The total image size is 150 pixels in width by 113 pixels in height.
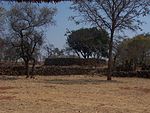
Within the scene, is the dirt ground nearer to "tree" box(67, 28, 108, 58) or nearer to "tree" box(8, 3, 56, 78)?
"tree" box(8, 3, 56, 78)

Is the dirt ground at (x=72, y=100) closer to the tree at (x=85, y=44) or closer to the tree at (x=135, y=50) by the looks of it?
the tree at (x=135, y=50)

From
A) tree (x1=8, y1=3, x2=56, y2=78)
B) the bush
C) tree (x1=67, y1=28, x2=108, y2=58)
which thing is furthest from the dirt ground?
tree (x1=67, y1=28, x2=108, y2=58)

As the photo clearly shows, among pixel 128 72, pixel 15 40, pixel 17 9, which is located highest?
pixel 17 9

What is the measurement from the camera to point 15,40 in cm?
3947

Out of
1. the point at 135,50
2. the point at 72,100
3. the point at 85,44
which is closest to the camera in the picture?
the point at 72,100

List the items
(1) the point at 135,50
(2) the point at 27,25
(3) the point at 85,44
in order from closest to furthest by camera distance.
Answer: (2) the point at 27,25
(1) the point at 135,50
(3) the point at 85,44

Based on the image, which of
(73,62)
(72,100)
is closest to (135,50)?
(73,62)

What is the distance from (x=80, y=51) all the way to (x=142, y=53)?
19.5 m

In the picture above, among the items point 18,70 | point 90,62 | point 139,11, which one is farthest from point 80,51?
point 139,11

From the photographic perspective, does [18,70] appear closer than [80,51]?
Yes

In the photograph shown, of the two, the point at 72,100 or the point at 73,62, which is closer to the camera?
the point at 72,100

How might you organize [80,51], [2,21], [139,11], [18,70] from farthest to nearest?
[80,51]
[18,70]
[2,21]
[139,11]

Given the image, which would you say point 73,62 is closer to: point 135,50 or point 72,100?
point 135,50

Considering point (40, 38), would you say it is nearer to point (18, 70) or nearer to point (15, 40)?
point (15, 40)
